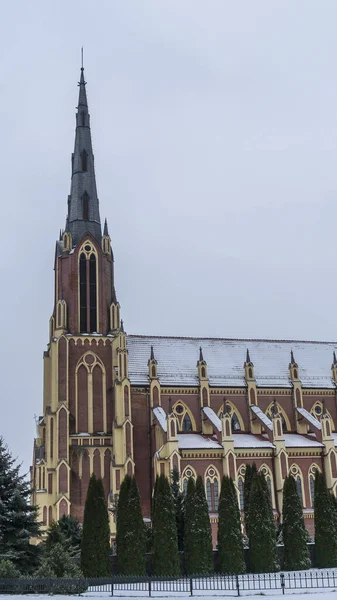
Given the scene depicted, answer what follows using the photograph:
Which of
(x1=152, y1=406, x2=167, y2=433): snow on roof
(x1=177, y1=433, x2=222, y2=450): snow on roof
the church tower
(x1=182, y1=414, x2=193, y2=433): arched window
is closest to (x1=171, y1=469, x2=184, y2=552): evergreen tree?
the church tower

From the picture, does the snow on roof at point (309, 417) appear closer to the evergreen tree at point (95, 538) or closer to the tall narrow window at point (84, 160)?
the evergreen tree at point (95, 538)

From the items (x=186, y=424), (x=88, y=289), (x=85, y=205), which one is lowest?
(x=186, y=424)

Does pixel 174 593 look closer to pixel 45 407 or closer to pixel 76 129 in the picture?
pixel 45 407

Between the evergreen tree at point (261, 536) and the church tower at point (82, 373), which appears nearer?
the evergreen tree at point (261, 536)

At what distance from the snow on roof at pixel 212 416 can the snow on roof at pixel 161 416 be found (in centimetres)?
368

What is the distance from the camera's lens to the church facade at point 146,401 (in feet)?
179

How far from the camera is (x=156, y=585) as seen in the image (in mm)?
32406

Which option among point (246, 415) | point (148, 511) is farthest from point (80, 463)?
point (246, 415)

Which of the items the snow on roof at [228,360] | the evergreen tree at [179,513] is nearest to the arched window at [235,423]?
the snow on roof at [228,360]

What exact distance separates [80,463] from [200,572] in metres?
20.4

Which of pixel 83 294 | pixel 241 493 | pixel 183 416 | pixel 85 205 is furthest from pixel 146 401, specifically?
pixel 85 205

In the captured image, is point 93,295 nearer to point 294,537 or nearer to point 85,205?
point 85,205

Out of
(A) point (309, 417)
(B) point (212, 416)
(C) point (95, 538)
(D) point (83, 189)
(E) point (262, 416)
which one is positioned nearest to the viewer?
(C) point (95, 538)

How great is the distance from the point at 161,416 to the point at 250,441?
→ 737cm
